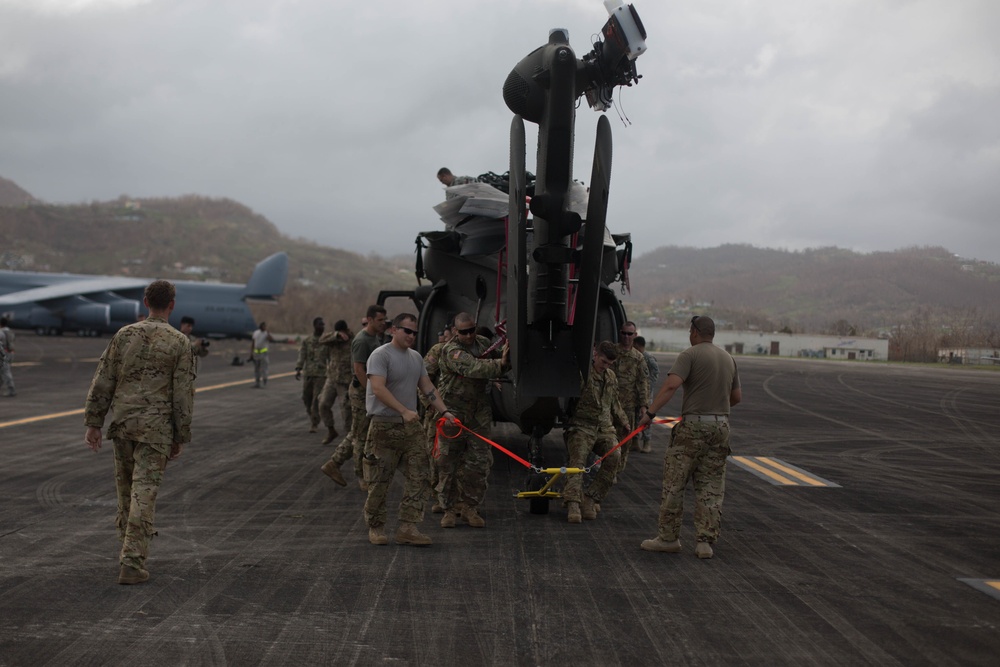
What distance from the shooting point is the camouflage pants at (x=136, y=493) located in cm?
590

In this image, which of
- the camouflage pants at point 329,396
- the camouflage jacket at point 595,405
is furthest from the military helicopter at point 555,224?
the camouflage pants at point 329,396

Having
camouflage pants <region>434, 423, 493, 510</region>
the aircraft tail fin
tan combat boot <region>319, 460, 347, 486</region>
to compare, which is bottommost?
tan combat boot <region>319, 460, 347, 486</region>

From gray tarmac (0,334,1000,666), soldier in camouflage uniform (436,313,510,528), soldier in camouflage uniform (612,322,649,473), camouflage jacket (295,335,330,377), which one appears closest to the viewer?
gray tarmac (0,334,1000,666)

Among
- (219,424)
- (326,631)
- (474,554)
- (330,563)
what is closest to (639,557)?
(474,554)

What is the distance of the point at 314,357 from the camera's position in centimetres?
1460

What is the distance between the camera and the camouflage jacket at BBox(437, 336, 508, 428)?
7.73m

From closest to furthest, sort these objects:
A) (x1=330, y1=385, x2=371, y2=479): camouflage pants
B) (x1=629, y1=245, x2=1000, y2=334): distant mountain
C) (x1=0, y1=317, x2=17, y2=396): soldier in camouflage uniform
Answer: (x1=330, y1=385, x2=371, y2=479): camouflage pants < (x1=0, y1=317, x2=17, y2=396): soldier in camouflage uniform < (x1=629, y1=245, x2=1000, y2=334): distant mountain

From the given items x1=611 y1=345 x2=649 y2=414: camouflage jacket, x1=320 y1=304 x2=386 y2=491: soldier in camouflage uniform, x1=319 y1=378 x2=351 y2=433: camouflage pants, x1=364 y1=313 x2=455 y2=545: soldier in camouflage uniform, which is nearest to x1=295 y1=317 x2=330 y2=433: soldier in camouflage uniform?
x1=319 y1=378 x2=351 y2=433: camouflage pants

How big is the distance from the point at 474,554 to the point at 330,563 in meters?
1.16

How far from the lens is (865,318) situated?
9969cm

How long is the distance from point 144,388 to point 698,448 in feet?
14.3

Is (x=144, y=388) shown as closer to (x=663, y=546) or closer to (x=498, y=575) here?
(x=498, y=575)

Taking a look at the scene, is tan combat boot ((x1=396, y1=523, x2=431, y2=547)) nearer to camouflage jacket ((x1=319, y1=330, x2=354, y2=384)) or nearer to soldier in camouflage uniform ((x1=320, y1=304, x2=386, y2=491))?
soldier in camouflage uniform ((x1=320, y1=304, x2=386, y2=491))

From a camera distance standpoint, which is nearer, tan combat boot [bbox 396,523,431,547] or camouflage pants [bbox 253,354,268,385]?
tan combat boot [bbox 396,523,431,547]
